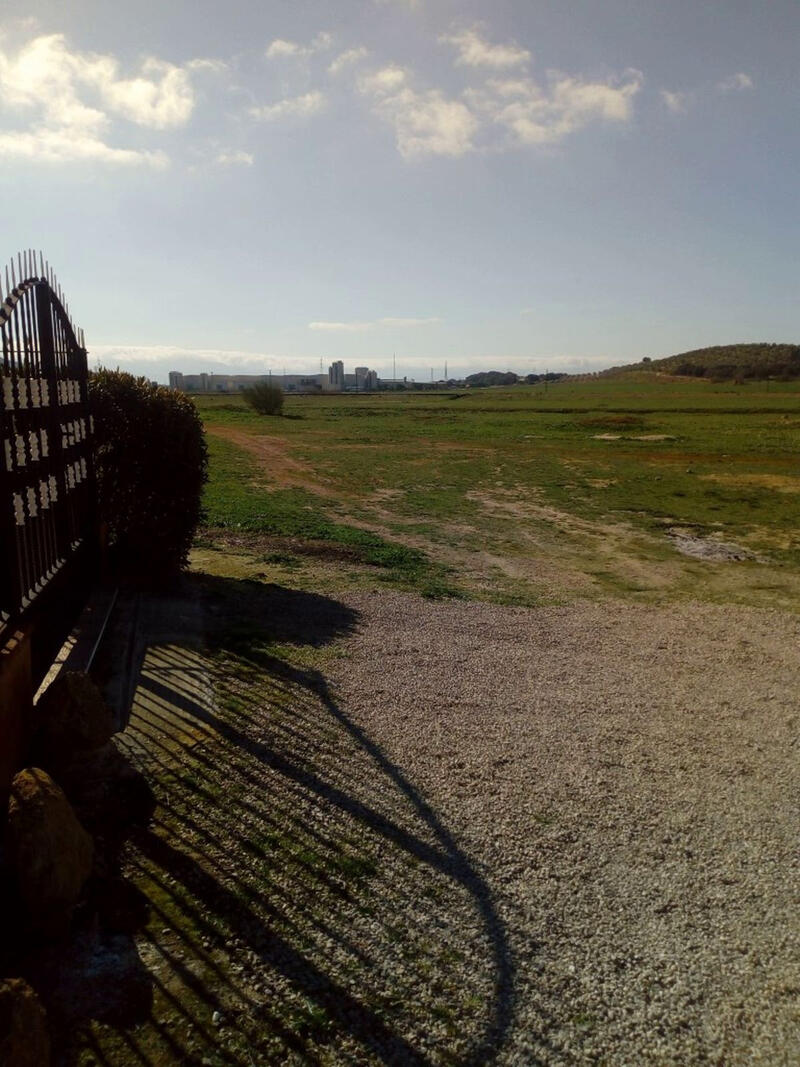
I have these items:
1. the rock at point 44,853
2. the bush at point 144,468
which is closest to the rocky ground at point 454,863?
the rock at point 44,853

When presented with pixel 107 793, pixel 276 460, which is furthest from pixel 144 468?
pixel 276 460

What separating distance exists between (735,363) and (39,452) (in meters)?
175

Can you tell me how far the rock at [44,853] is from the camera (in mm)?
4012

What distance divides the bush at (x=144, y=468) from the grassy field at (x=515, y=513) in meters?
2.00

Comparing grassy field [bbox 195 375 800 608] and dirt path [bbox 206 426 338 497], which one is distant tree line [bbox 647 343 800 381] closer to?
grassy field [bbox 195 375 800 608]

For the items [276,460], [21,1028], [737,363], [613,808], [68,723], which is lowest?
[613,808]

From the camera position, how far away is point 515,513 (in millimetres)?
20469

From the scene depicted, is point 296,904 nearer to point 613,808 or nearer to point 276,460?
point 613,808

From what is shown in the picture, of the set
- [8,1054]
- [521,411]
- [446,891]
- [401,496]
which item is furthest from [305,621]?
[521,411]

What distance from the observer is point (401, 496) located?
23.1 metres

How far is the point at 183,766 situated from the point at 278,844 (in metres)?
1.33

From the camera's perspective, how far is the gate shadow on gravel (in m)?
3.66

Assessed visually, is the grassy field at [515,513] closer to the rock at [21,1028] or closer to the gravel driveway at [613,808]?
the gravel driveway at [613,808]

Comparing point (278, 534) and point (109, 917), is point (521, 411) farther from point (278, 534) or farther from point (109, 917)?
point (109, 917)
